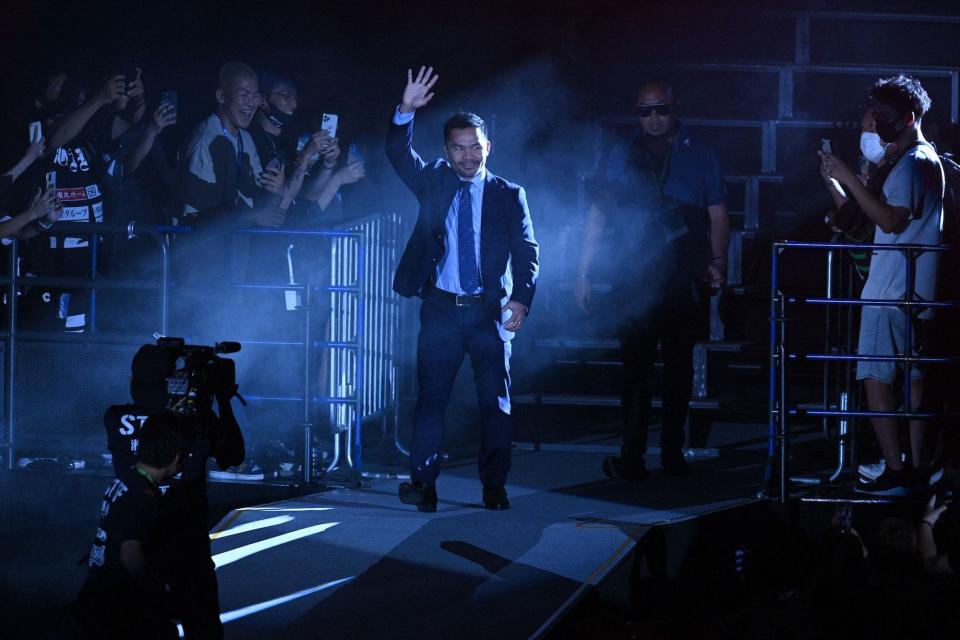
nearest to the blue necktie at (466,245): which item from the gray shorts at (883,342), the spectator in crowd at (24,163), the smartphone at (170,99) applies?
the gray shorts at (883,342)

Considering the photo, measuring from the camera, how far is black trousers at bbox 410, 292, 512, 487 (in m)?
5.30

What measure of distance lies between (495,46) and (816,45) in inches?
95.3

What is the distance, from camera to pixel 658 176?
19.7ft

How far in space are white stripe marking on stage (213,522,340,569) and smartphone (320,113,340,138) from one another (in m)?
3.26

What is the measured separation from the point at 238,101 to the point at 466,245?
2.37 metres

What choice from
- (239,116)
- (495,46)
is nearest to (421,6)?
(495,46)

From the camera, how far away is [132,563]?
336cm

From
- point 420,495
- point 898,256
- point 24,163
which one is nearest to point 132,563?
point 420,495

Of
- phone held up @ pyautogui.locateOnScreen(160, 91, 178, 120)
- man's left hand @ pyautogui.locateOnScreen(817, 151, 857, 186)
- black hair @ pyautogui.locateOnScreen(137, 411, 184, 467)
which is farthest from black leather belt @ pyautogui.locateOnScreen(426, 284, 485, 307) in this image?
phone held up @ pyautogui.locateOnScreen(160, 91, 178, 120)

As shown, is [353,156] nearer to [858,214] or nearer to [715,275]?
[715,275]

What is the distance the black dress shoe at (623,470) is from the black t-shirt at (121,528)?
3026 millimetres

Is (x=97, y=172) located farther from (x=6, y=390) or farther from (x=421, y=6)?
(x=421, y=6)

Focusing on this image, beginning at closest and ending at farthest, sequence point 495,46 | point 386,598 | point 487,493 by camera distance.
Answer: point 386,598
point 487,493
point 495,46

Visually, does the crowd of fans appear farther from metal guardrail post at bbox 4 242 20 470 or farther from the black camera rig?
the black camera rig
